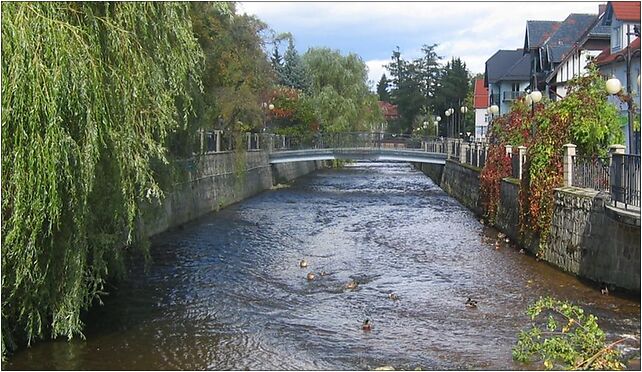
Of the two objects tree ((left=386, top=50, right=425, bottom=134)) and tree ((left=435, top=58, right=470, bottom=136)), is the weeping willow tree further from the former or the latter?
tree ((left=386, top=50, right=425, bottom=134))

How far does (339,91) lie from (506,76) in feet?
49.4

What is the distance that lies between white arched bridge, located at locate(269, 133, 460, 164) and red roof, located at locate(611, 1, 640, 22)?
13.3 metres

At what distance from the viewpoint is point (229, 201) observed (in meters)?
34.8

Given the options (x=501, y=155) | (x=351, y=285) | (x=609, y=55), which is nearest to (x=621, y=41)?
(x=609, y=55)

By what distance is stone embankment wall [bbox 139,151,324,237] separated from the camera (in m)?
23.7

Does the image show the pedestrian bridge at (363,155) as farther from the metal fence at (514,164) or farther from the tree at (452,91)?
the tree at (452,91)

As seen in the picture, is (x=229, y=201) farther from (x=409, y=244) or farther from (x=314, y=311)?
(x=314, y=311)

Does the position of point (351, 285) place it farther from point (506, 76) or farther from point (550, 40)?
point (506, 76)

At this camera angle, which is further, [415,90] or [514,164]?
[415,90]

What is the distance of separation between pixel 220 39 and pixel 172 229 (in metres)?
7.21

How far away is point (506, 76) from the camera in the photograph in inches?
2367

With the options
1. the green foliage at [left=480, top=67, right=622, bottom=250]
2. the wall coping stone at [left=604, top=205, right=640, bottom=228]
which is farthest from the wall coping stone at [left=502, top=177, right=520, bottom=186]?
the wall coping stone at [left=604, top=205, right=640, bottom=228]

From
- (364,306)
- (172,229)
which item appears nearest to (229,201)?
(172,229)

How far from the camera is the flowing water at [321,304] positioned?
11.4 meters
